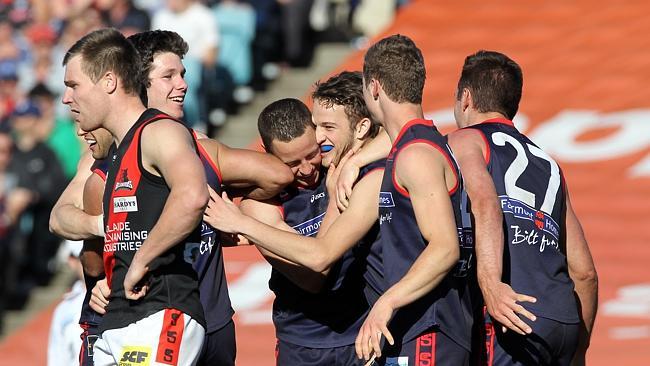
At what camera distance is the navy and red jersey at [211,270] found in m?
5.38

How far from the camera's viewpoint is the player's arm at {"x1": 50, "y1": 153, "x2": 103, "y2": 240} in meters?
5.59

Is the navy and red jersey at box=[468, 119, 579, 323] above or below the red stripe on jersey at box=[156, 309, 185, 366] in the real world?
above

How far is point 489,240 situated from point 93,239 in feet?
6.20

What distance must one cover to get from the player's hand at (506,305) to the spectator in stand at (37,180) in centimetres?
807

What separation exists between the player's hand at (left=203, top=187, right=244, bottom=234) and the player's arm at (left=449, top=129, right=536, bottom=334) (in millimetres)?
1037

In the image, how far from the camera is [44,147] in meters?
12.5

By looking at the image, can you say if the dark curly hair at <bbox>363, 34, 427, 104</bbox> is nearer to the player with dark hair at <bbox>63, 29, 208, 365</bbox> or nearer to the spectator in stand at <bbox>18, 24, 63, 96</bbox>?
the player with dark hair at <bbox>63, 29, 208, 365</bbox>

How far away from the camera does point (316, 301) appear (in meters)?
5.82

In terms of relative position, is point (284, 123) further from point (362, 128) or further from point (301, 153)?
point (362, 128)

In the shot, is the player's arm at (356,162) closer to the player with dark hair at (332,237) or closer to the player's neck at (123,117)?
the player with dark hair at (332,237)

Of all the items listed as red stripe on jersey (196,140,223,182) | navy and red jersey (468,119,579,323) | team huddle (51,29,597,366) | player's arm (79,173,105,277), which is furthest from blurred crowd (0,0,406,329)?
navy and red jersey (468,119,579,323)

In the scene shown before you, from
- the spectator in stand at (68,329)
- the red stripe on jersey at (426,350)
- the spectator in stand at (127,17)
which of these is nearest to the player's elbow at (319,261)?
the red stripe on jersey at (426,350)

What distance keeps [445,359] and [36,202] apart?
826 cm

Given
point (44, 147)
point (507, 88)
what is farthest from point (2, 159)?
point (507, 88)
